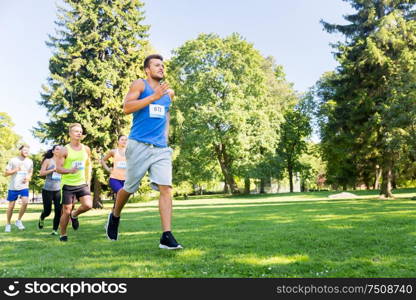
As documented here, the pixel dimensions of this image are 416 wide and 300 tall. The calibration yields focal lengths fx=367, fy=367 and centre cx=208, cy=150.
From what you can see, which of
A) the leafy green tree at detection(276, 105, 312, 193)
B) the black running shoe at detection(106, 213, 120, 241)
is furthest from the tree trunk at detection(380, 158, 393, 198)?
the leafy green tree at detection(276, 105, 312, 193)

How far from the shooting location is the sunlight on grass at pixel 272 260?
4.29m

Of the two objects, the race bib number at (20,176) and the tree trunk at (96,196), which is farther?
the tree trunk at (96,196)

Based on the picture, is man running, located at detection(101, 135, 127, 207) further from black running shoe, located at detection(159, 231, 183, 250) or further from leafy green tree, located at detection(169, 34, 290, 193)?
leafy green tree, located at detection(169, 34, 290, 193)

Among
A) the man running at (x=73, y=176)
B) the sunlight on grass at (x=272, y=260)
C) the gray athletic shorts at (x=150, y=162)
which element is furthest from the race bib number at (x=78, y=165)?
the sunlight on grass at (x=272, y=260)

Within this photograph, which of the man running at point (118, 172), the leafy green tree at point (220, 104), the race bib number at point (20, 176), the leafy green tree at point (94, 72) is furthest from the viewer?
the leafy green tree at point (220, 104)

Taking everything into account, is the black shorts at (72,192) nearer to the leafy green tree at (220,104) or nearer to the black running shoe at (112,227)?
the black running shoe at (112,227)

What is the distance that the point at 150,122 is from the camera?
Result: 208 inches

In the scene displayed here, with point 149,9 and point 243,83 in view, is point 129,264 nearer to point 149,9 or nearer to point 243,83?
point 149,9

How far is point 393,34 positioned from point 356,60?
8.74 ft

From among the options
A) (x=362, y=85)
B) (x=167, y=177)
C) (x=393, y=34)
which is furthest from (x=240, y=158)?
(x=167, y=177)

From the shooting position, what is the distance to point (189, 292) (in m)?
3.26

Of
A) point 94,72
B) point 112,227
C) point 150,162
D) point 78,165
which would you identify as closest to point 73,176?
point 78,165

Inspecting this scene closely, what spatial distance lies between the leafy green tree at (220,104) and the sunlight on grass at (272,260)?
31.5m

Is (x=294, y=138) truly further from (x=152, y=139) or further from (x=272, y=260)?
(x=272, y=260)
